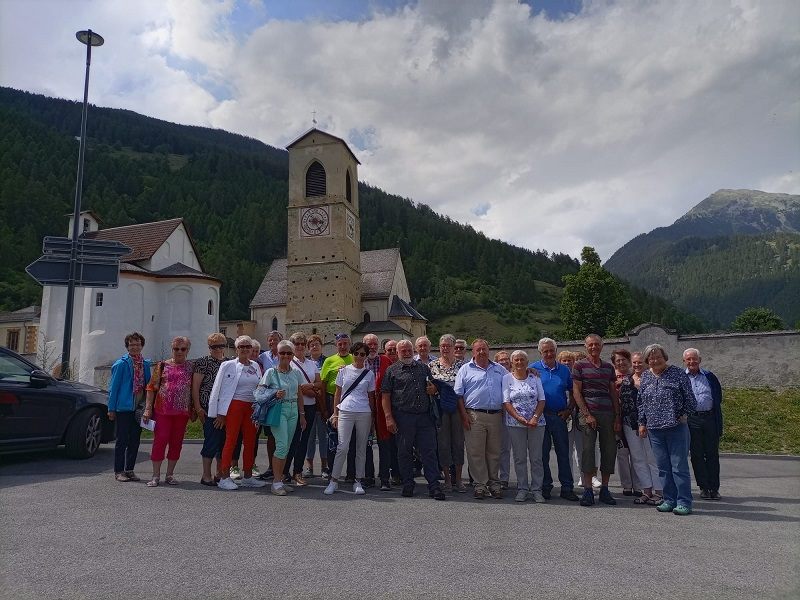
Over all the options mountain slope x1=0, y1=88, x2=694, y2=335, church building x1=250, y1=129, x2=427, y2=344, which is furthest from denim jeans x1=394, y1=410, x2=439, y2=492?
mountain slope x1=0, y1=88, x2=694, y2=335

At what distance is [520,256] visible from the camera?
434 feet

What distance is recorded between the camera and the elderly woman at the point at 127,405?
7520 mm

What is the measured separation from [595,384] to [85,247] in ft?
39.2

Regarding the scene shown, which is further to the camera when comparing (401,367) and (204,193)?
(204,193)

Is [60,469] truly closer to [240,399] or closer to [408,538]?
[240,399]

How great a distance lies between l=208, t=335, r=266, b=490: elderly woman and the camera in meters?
7.29

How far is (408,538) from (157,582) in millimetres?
2078

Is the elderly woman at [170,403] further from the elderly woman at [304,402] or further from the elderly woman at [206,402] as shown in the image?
the elderly woman at [304,402]

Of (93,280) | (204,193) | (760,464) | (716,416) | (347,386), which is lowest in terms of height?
(760,464)

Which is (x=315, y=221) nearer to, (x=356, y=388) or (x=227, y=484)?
(x=356, y=388)

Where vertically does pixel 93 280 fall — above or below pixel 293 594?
above

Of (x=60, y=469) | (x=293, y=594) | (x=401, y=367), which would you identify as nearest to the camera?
(x=293, y=594)

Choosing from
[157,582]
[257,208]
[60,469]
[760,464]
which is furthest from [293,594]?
[257,208]

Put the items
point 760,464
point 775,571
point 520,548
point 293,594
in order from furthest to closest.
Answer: point 760,464 < point 520,548 < point 775,571 < point 293,594
